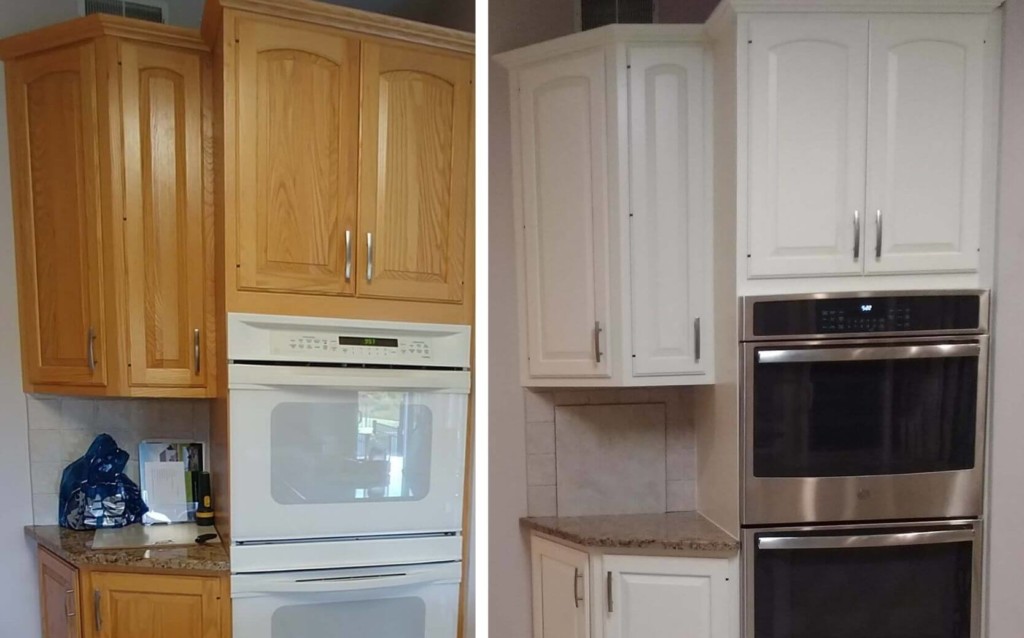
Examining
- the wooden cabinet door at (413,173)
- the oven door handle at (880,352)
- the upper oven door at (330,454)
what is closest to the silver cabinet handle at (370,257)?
the wooden cabinet door at (413,173)

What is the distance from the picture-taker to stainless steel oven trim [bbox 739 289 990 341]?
3.41 feet

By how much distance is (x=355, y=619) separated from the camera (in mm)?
759

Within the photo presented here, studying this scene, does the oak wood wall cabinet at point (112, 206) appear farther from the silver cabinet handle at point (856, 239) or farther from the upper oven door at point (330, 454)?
the silver cabinet handle at point (856, 239)

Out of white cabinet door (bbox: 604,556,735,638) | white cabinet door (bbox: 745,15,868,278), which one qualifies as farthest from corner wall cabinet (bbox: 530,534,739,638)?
white cabinet door (bbox: 745,15,868,278)

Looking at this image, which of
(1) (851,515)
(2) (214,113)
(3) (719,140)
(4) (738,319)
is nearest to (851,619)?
(1) (851,515)

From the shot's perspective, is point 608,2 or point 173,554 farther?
point 608,2

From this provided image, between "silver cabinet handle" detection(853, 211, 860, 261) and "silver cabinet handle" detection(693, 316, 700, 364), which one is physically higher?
"silver cabinet handle" detection(853, 211, 860, 261)

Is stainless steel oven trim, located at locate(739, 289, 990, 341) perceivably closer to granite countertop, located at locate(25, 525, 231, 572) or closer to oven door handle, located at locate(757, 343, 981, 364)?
oven door handle, located at locate(757, 343, 981, 364)

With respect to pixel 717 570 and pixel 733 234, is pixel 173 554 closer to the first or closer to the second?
pixel 717 570

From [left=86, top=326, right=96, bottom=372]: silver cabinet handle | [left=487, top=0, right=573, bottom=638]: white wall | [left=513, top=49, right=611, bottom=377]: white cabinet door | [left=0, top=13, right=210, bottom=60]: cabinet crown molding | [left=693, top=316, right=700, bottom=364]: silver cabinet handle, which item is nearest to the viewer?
[left=0, top=13, right=210, bottom=60]: cabinet crown molding

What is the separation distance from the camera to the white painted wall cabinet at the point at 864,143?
1058 mm

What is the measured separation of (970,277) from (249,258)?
996mm

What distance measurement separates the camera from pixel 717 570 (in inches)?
42.8

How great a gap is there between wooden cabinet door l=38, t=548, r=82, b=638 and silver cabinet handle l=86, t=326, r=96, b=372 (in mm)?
194
